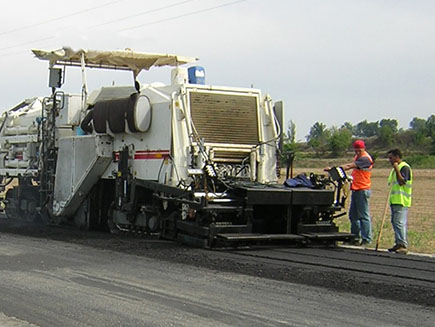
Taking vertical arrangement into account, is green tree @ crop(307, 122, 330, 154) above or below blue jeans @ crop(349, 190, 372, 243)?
above

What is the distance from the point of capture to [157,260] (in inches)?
404

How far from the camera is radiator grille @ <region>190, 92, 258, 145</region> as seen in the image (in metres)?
12.7

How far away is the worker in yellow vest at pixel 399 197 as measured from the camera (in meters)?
11.7

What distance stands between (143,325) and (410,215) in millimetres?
15480

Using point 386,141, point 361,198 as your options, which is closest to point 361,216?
point 361,198

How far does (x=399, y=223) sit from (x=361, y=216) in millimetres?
952

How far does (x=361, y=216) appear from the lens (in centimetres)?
1262

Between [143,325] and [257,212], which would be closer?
[143,325]

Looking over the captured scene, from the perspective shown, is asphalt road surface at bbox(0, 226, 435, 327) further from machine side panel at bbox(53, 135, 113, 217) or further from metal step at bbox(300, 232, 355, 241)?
machine side panel at bbox(53, 135, 113, 217)

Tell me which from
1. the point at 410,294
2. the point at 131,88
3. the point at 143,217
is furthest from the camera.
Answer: the point at 131,88

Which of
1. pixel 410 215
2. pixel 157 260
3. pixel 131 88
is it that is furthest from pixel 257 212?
pixel 410 215

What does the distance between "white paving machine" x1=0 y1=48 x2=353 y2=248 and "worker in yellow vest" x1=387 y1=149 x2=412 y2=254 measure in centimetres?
80

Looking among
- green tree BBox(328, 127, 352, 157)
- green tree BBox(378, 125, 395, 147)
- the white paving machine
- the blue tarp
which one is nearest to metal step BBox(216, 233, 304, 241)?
the white paving machine

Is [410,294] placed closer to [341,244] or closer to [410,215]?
[341,244]
